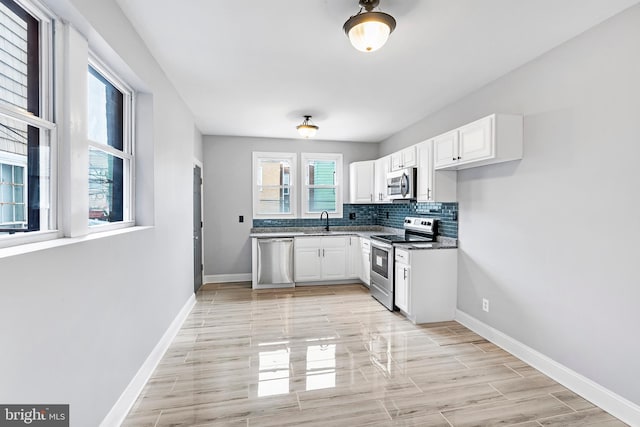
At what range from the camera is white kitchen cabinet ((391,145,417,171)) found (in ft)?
13.8

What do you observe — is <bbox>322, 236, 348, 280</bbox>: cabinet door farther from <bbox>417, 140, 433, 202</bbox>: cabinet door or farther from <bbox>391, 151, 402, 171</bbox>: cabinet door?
<bbox>417, 140, 433, 202</bbox>: cabinet door

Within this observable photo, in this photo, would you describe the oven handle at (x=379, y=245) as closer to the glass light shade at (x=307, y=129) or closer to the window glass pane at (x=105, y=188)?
the glass light shade at (x=307, y=129)

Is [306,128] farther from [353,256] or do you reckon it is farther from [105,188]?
[105,188]

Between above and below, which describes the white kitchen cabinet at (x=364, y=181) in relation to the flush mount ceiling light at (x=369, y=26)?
below

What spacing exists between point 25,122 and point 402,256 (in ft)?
11.5

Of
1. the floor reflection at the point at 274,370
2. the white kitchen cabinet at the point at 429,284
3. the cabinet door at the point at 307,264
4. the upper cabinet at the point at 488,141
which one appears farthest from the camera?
the cabinet door at the point at 307,264

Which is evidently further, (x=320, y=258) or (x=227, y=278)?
(x=227, y=278)

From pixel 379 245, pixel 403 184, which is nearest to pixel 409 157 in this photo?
pixel 403 184

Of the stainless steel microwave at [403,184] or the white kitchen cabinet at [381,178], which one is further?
the white kitchen cabinet at [381,178]

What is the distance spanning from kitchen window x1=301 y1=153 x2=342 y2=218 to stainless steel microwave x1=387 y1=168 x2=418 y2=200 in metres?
1.53

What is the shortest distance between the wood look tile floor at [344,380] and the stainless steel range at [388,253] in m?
0.51

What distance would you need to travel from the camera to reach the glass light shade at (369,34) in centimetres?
191

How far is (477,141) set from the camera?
2.98 metres

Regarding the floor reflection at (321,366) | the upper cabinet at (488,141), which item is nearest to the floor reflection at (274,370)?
the floor reflection at (321,366)
